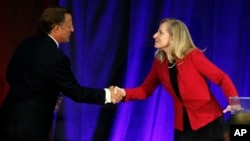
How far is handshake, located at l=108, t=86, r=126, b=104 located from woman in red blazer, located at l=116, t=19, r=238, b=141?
0.26 m

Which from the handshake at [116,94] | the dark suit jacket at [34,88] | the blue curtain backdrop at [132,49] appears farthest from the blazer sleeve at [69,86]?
the blue curtain backdrop at [132,49]

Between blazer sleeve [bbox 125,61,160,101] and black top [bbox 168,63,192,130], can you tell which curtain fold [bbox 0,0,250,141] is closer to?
blazer sleeve [bbox 125,61,160,101]

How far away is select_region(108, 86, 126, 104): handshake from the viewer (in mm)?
2490

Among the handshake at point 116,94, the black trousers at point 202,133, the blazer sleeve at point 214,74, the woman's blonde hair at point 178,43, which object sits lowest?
the black trousers at point 202,133

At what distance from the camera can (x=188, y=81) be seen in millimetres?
2395

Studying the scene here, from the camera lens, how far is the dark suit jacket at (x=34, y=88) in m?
2.06

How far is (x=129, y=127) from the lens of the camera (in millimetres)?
3004

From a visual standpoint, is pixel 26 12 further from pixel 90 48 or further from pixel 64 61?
pixel 64 61

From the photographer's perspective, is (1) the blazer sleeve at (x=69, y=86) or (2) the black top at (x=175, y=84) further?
(2) the black top at (x=175, y=84)

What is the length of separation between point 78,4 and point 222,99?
1.10 meters

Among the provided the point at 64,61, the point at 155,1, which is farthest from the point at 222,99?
the point at 64,61

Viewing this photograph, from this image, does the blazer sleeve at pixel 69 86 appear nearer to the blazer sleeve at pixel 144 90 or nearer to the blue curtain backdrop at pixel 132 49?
the blazer sleeve at pixel 144 90

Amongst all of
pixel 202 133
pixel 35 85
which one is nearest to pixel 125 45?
pixel 202 133

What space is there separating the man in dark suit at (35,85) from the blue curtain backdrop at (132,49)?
0.82 meters
